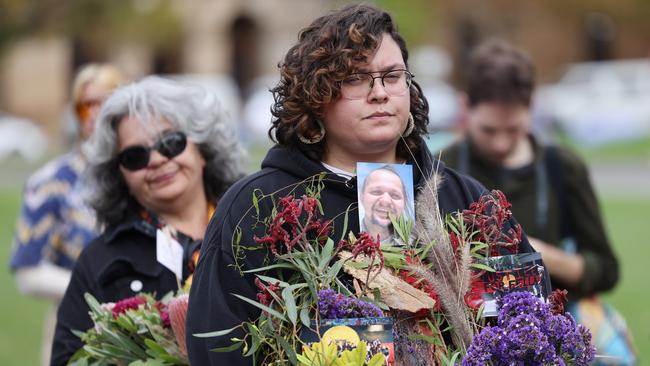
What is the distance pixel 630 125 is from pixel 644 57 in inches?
685


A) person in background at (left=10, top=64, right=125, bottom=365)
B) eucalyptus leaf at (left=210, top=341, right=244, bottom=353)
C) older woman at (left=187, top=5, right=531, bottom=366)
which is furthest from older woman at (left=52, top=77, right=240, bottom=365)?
eucalyptus leaf at (left=210, top=341, right=244, bottom=353)

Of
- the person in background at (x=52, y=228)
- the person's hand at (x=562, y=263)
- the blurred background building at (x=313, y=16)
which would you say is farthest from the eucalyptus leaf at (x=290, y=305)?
the blurred background building at (x=313, y=16)

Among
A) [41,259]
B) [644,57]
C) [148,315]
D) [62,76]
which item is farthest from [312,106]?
[644,57]

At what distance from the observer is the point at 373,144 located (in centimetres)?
359

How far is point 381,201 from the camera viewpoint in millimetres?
3564

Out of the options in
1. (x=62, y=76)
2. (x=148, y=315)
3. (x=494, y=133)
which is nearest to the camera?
(x=148, y=315)

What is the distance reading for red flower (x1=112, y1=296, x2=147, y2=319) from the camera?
4333 mm

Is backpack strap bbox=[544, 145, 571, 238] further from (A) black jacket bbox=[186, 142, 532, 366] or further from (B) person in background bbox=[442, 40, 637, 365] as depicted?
(A) black jacket bbox=[186, 142, 532, 366]

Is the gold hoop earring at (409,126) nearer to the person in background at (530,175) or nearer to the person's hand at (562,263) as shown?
the person's hand at (562,263)

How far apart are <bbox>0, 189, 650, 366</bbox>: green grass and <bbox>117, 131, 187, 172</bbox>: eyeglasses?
5227 millimetres

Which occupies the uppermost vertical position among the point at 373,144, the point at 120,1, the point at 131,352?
the point at 120,1

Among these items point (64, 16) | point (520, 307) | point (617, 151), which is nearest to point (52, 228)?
point (520, 307)

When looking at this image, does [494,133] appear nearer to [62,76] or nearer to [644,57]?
[62,76]

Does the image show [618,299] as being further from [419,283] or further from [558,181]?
[419,283]
